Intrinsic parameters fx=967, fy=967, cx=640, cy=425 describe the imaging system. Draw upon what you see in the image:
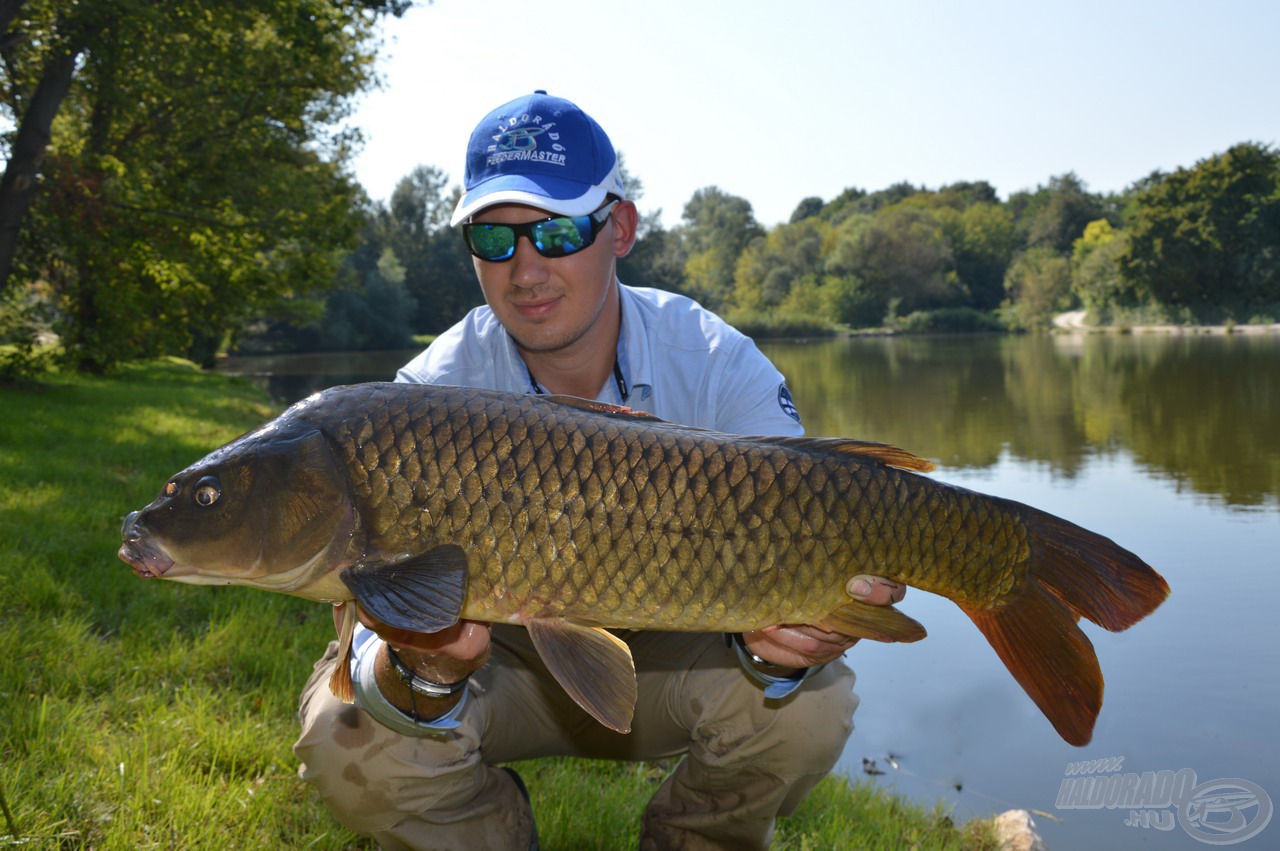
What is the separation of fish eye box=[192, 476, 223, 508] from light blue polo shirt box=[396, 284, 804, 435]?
75cm

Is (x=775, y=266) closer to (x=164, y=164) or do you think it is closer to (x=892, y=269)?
(x=892, y=269)

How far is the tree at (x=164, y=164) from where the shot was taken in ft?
29.8

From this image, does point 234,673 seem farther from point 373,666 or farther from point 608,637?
point 608,637

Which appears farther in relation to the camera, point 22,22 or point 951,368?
point 951,368

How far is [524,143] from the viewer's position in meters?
2.29

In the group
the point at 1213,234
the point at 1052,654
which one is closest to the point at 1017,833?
the point at 1052,654

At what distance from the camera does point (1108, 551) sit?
1.73 meters

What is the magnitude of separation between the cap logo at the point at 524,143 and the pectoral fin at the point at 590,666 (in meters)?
1.15

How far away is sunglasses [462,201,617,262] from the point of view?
2.27 m

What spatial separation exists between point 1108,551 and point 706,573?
73cm

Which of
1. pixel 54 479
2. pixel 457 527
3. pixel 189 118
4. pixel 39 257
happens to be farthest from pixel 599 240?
pixel 189 118

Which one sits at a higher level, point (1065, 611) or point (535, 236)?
point (535, 236)

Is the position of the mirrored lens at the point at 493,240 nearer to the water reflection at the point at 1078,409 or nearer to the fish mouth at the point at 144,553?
the fish mouth at the point at 144,553

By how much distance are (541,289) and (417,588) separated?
941mm
